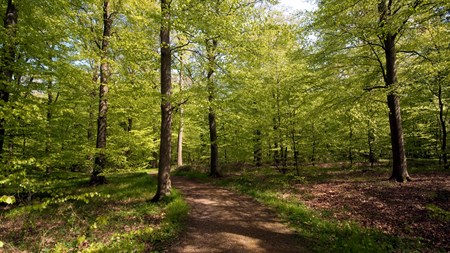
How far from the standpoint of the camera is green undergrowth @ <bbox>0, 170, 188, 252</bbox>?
5.75 metres

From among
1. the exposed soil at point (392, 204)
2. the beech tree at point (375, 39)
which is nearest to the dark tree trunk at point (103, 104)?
the exposed soil at point (392, 204)

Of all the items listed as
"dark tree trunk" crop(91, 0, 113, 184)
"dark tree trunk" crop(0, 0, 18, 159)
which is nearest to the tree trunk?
"dark tree trunk" crop(91, 0, 113, 184)

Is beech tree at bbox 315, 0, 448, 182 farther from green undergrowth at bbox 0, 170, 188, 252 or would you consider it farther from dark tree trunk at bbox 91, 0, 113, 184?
dark tree trunk at bbox 91, 0, 113, 184

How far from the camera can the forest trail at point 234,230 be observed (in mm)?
5977

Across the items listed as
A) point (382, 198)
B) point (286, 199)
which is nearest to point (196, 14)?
point (286, 199)

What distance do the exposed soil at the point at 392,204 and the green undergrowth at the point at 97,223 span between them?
5.76 metres

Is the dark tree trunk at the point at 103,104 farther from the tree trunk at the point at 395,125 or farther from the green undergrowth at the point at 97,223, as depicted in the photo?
the tree trunk at the point at 395,125

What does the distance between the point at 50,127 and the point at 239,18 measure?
29.7 feet

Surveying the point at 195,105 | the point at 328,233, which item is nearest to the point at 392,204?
the point at 328,233

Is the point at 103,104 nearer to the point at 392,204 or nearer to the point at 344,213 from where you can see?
the point at 344,213

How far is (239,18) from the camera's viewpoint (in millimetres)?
9266

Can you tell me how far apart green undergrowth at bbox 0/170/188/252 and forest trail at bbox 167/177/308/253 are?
56 centimetres

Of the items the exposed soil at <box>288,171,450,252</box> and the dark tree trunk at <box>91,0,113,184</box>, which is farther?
the dark tree trunk at <box>91,0,113,184</box>

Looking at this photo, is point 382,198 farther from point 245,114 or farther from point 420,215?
point 245,114
